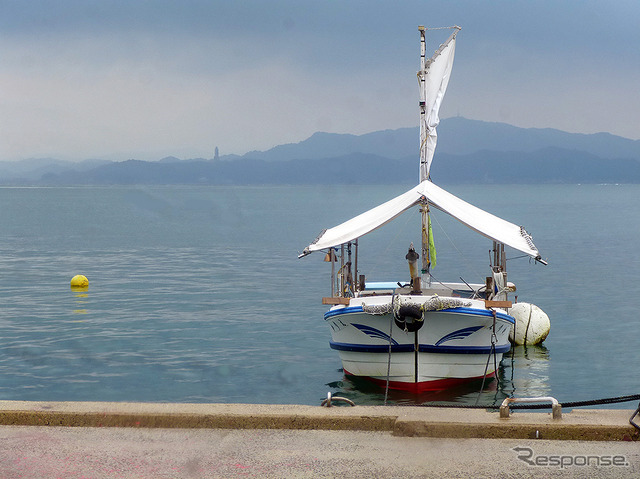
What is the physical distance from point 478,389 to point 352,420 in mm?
11008

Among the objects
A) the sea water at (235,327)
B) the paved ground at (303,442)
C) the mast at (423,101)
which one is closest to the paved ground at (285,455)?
the paved ground at (303,442)

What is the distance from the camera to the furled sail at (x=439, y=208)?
18234 millimetres

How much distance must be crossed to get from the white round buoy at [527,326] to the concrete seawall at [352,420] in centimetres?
1584

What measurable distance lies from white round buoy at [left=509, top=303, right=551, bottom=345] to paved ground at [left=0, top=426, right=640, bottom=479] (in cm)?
1676

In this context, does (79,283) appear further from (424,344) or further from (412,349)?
(424,344)

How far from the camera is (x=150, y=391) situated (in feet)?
65.3

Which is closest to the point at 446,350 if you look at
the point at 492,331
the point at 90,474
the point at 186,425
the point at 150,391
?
the point at 492,331

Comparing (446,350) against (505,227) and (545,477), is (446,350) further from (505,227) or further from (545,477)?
(545,477)

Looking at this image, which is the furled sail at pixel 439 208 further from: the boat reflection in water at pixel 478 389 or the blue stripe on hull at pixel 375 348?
the boat reflection in water at pixel 478 389

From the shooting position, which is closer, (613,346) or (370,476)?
(370,476)

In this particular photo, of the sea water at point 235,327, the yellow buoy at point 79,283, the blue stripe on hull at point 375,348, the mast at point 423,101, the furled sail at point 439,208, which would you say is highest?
the mast at point 423,101

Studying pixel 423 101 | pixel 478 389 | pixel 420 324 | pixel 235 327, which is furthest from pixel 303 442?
pixel 235 327

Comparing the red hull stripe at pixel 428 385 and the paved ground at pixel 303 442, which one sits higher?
the paved ground at pixel 303 442

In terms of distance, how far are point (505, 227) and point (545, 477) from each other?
13.5 metres
